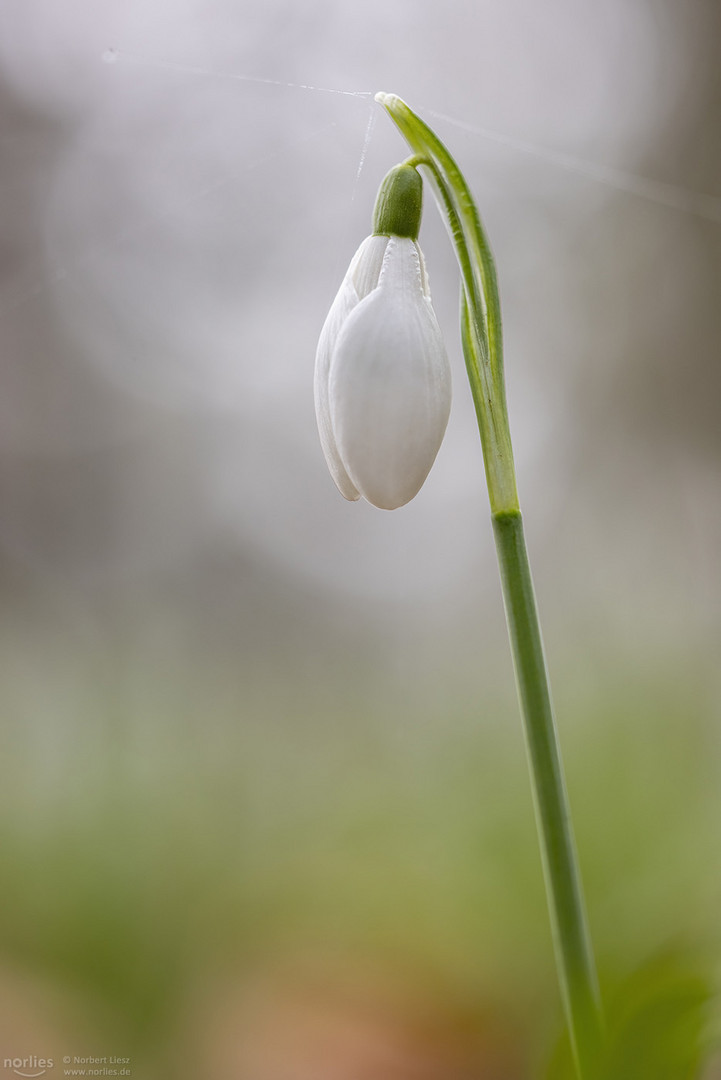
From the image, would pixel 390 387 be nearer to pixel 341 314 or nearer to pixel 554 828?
pixel 341 314

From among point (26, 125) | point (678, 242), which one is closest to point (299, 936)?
point (678, 242)

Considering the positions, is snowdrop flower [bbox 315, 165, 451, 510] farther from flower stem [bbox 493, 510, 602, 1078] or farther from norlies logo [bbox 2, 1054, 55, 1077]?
norlies logo [bbox 2, 1054, 55, 1077]

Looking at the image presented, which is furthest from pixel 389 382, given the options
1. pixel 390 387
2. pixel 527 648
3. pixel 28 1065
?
pixel 28 1065

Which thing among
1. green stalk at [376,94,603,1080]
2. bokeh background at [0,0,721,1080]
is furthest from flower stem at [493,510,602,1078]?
bokeh background at [0,0,721,1080]

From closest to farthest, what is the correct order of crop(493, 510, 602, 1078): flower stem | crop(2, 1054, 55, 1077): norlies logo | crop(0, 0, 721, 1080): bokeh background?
crop(493, 510, 602, 1078): flower stem → crop(2, 1054, 55, 1077): norlies logo → crop(0, 0, 721, 1080): bokeh background

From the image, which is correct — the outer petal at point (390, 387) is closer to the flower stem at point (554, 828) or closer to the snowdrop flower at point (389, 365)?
the snowdrop flower at point (389, 365)

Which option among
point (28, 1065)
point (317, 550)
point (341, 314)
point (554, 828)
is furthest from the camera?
point (317, 550)

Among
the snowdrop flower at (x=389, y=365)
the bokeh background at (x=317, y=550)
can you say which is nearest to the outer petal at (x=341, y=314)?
the snowdrop flower at (x=389, y=365)

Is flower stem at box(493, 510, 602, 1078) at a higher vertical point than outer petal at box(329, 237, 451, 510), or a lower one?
lower
